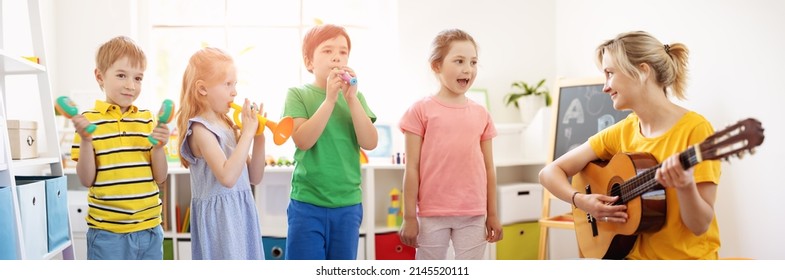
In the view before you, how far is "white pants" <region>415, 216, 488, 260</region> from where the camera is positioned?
4.63ft

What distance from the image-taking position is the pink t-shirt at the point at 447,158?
1.40 meters

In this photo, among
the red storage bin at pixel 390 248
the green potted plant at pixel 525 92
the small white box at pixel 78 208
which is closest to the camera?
the small white box at pixel 78 208

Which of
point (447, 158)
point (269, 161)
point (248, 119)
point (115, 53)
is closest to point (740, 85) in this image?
point (447, 158)

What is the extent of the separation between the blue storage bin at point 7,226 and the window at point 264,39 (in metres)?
0.93

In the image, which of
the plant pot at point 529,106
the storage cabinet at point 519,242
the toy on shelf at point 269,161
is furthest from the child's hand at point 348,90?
the plant pot at point 529,106

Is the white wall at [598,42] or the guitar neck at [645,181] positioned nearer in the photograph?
the guitar neck at [645,181]

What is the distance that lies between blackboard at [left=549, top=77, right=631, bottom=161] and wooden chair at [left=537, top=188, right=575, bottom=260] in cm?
17

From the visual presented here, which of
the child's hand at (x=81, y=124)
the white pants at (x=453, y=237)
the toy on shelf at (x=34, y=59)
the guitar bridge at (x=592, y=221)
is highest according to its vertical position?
the toy on shelf at (x=34, y=59)

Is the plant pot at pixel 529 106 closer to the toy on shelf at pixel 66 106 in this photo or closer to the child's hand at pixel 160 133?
the child's hand at pixel 160 133

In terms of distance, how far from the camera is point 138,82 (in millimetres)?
1312

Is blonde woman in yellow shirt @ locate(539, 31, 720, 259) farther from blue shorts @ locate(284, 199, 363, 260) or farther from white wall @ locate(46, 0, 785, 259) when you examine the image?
blue shorts @ locate(284, 199, 363, 260)

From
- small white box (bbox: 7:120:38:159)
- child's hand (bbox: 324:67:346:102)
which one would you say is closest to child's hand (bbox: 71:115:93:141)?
A: small white box (bbox: 7:120:38:159)
